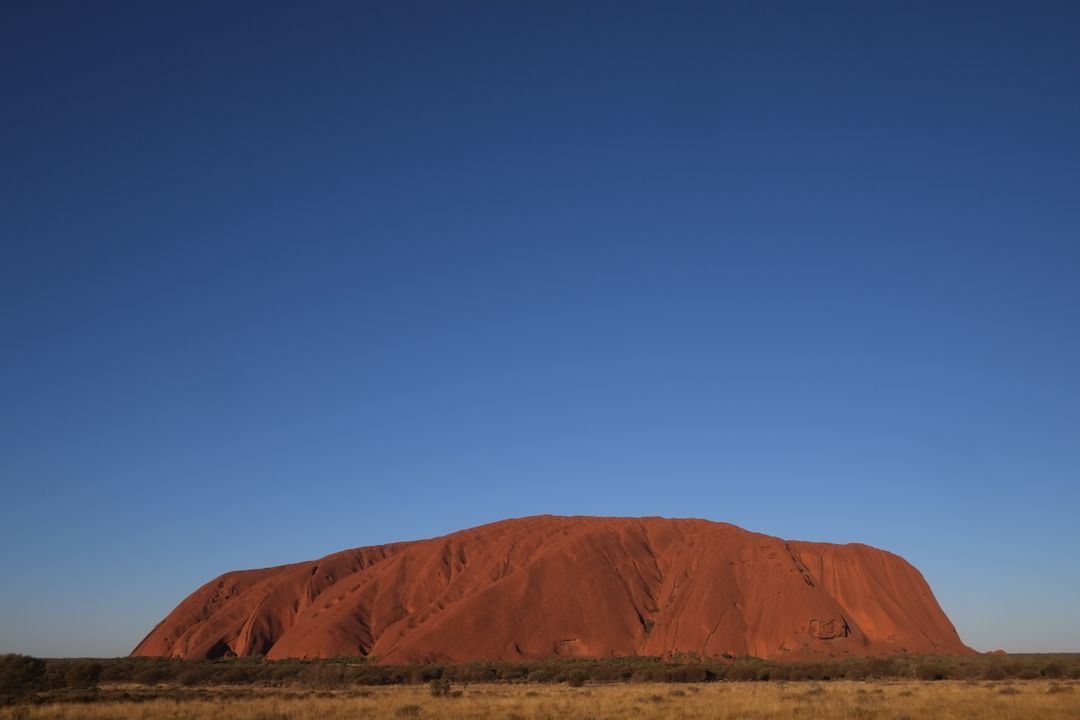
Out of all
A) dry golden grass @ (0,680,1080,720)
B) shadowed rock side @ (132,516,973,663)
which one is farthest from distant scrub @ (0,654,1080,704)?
shadowed rock side @ (132,516,973,663)

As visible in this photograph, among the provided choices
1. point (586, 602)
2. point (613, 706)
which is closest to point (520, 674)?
point (586, 602)

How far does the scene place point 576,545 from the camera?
9038cm

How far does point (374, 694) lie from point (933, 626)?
7019 centimetres

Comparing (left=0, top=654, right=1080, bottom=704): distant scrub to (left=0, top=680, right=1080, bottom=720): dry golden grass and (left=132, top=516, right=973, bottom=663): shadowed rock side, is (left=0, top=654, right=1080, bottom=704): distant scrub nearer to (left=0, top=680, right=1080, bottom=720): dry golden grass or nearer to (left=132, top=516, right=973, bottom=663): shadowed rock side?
(left=0, top=680, right=1080, bottom=720): dry golden grass

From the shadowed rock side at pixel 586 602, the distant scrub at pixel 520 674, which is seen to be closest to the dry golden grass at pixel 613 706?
the distant scrub at pixel 520 674

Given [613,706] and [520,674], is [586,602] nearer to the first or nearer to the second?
[520,674]

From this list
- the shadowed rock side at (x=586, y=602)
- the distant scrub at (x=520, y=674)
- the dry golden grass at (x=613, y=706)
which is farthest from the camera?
the shadowed rock side at (x=586, y=602)

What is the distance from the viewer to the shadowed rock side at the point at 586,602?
252 feet

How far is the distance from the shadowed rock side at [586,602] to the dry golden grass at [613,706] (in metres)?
41.5

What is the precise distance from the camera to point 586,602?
8188 cm

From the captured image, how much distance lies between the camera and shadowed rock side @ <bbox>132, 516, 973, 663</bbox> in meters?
76.9

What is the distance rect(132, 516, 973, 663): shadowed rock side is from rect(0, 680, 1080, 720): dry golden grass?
4154cm

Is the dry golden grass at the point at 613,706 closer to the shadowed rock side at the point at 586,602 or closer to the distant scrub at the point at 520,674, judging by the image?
the distant scrub at the point at 520,674

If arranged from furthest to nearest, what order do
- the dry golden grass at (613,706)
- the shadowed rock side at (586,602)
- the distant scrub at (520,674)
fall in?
the shadowed rock side at (586,602), the distant scrub at (520,674), the dry golden grass at (613,706)
